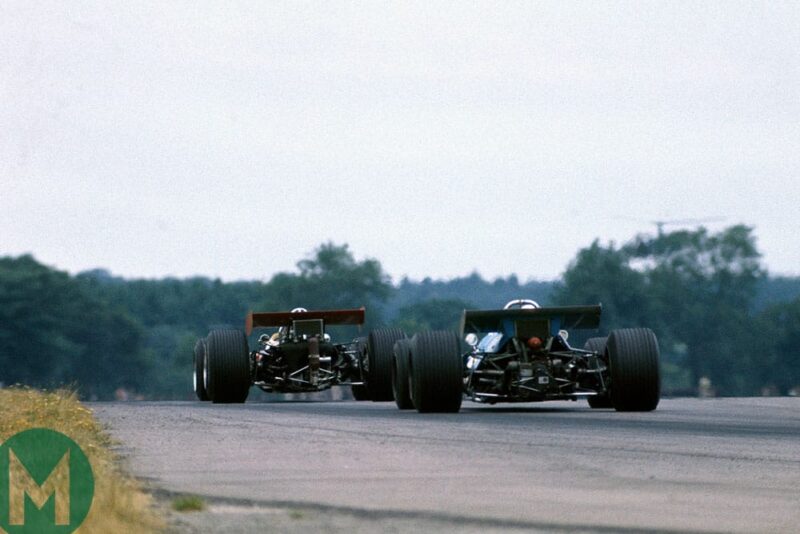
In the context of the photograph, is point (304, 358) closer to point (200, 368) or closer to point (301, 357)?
point (301, 357)

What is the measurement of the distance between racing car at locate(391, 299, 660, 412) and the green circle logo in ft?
31.8

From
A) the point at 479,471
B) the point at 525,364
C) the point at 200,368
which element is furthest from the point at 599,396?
the point at 479,471

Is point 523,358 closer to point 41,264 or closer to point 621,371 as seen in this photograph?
point 621,371

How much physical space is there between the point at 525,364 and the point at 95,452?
12139 mm

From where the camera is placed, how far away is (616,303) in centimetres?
16250

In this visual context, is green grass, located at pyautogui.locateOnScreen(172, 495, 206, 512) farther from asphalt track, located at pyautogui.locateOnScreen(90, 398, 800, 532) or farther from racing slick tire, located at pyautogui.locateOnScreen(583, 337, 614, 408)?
racing slick tire, located at pyautogui.locateOnScreen(583, 337, 614, 408)

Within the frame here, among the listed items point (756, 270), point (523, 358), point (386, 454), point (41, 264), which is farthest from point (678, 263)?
point (386, 454)

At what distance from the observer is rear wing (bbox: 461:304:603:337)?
94.0 feet

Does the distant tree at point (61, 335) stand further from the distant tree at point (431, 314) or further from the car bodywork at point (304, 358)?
the car bodywork at point (304, 358)

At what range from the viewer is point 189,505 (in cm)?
1239

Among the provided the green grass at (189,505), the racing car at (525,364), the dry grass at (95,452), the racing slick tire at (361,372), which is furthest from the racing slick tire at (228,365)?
the green grass at (189,505)

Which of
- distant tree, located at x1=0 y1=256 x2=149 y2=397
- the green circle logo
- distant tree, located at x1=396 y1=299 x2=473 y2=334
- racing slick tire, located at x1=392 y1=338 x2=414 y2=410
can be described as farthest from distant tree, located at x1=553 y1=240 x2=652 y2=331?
the green circle logo

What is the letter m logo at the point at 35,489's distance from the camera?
11492 mm

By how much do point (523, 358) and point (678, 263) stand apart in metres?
145
